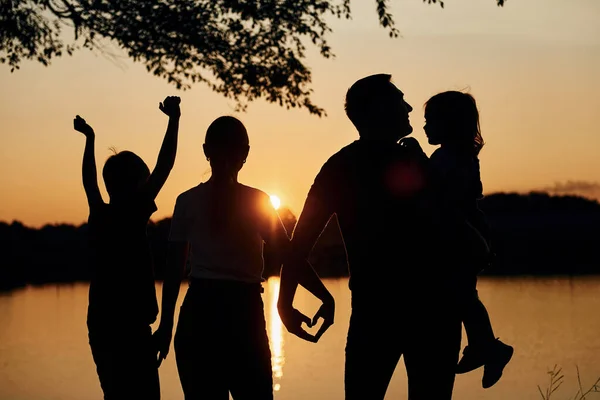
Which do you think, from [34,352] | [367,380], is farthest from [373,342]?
[34,352]

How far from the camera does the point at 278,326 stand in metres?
47.6

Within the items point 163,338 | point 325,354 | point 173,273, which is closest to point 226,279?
point 173,273

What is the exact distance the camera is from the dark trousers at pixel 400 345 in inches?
146

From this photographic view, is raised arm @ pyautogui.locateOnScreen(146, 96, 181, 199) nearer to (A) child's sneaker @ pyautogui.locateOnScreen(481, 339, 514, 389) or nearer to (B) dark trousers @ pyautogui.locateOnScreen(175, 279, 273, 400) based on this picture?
(B) dark trousers @ pyautogui.locateOnScreen(175, 279, 273, 400)

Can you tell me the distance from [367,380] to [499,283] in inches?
2673

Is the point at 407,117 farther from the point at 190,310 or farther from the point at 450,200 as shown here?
the point at 190,310

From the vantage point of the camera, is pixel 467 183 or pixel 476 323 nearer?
pixel 467 183

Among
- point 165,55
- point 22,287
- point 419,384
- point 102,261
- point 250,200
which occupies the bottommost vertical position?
point 22,287

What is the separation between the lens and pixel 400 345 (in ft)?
12.2

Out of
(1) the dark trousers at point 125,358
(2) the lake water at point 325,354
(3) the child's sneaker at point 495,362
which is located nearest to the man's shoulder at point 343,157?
(3) the child's sneaker at point 495,362

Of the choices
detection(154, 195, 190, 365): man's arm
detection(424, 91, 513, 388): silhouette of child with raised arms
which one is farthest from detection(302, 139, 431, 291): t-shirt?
detection(154, 195, 190, 365): man's arm

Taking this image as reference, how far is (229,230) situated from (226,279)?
229 mm

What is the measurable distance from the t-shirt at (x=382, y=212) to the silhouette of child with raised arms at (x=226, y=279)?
563 mm

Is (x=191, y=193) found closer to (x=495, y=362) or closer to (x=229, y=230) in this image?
(x=229, y=230)
